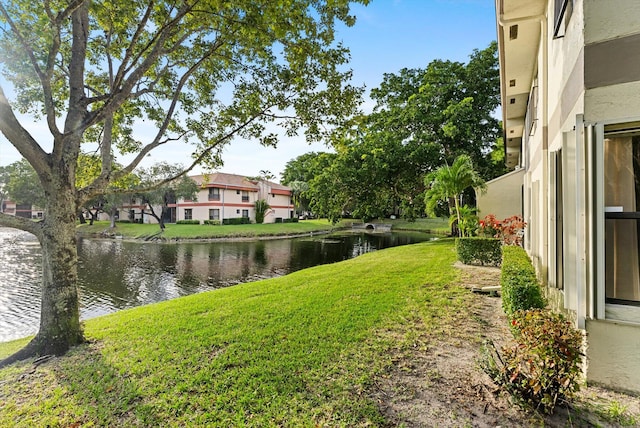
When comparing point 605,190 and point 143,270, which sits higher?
point 605,190

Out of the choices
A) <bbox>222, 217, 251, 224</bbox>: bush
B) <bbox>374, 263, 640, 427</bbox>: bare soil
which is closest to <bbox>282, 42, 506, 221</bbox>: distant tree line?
<bbox>374, 263, 640, 427</bbox>: bare soil

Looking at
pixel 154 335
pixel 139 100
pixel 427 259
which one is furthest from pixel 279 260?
pixel 154 335

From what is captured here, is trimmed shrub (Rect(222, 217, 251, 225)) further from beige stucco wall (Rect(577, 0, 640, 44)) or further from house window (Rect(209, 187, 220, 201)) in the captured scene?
beige stucco wall (Rect(577, 0, 640, 44))

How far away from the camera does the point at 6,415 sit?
3.54 metres

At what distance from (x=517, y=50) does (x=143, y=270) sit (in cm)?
1769

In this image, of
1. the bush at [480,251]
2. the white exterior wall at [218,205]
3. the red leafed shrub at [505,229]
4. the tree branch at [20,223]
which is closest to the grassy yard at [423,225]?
the white exterior wall at [218,205]

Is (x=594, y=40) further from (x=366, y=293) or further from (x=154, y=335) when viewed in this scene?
(x=154, y=335)

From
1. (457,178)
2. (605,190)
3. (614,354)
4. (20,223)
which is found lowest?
(614,354)

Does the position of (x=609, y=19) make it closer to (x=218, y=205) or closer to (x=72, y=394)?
(x=72, y=394)

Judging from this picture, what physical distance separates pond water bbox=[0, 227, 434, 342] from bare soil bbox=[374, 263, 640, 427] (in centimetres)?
986

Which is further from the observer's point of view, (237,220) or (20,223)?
(237,220)

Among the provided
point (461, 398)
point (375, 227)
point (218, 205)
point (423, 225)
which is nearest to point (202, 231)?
point (218, 205)

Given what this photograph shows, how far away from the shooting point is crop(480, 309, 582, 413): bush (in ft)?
9.07

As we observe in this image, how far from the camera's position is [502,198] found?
14.9m
